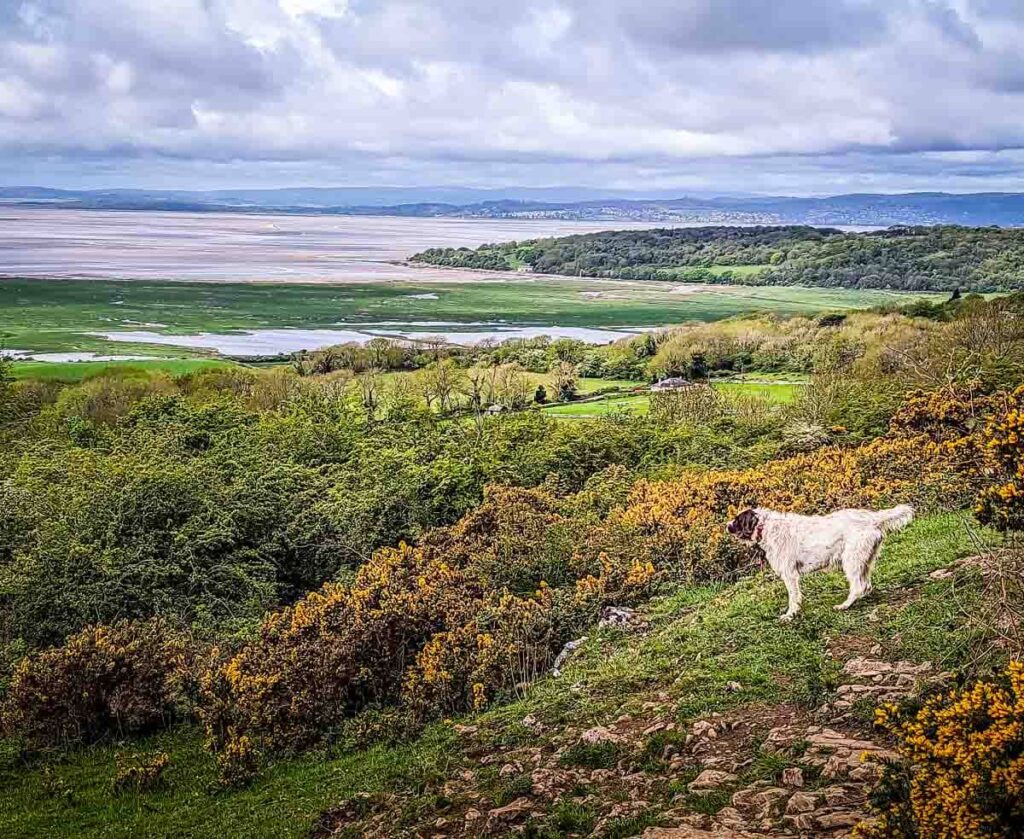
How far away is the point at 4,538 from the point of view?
915 inches

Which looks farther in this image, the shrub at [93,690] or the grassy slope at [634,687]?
the shrub at [93,690]

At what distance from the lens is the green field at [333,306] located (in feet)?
339

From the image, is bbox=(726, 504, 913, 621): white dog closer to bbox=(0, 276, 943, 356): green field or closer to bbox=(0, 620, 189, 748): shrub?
bbox=(0, 620, 189, 748): shrub

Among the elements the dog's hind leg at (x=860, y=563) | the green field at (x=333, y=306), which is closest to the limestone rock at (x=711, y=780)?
the dog's hind leg at (x=860, y=563)

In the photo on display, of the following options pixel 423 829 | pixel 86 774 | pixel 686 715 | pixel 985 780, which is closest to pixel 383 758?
pixel 423 829

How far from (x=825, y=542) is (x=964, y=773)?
5.97 meters

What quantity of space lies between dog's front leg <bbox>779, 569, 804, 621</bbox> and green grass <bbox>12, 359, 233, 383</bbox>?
59276 mm

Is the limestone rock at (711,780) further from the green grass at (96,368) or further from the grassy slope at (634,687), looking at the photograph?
the green grass at (96,368)

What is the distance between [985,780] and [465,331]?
10981cm

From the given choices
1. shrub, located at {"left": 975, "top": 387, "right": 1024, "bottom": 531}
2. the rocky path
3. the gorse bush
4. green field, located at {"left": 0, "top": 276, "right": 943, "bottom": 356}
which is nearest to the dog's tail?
the gorse bush

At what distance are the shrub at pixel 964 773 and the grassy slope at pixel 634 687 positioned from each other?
2.65 meters

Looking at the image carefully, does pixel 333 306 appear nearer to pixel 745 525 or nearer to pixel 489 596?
pixel 489 596

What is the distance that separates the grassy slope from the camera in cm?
962

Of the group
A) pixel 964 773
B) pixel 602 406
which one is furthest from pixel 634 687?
pixel 602 406
